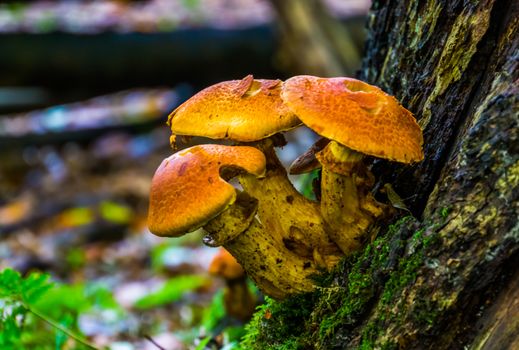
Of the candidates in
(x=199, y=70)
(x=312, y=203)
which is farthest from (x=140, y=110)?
(x=312, y=203)

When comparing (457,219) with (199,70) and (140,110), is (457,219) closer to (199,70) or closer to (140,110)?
(199,70)

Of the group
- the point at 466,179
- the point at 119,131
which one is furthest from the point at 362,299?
the point at 119,131

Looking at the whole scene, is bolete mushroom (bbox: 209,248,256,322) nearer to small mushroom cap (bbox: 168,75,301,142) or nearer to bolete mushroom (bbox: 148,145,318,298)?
bolete mushroom (bbox: 148,145,318,298)

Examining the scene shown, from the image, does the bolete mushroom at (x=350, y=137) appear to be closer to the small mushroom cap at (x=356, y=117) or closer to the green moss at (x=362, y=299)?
the small mushroom cap at (x=356, y=117)

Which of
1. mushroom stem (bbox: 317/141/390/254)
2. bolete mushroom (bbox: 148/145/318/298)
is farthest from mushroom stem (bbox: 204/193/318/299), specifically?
mushroom stem (bbox: 317/141/390/254)

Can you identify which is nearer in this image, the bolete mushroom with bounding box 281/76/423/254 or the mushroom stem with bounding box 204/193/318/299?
the bolete mushroom with bounding box 281/76/423/254
